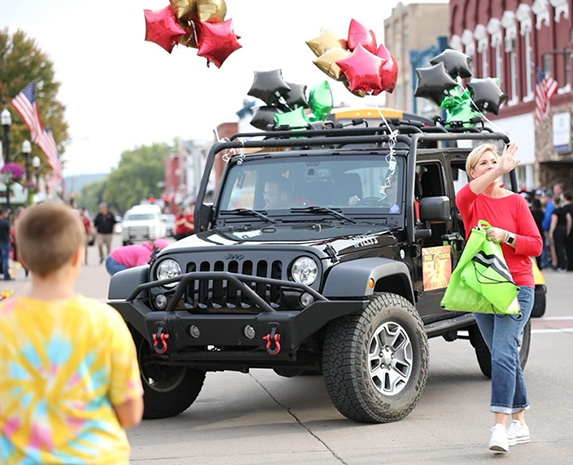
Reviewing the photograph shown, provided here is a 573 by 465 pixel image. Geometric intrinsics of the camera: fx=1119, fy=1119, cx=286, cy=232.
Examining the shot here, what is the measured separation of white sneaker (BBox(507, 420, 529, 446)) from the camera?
22.3 feet

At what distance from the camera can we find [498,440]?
6.50 meters

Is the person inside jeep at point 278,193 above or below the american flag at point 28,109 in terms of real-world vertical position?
below

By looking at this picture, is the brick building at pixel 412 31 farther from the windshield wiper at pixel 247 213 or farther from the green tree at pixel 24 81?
the windshield wiper at pixel 247 213

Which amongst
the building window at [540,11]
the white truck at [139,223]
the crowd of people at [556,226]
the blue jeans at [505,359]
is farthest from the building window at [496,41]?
the blue jeans at [505,359]

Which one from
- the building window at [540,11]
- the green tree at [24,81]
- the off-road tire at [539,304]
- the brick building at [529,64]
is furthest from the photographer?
the green tree at [24,81]

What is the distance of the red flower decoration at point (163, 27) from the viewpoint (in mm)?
9297

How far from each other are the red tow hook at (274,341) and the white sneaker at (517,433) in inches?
61.5

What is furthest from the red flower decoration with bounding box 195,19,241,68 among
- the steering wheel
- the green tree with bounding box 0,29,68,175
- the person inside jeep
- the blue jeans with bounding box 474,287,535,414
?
the green tree with bounding box 0,29,68,175

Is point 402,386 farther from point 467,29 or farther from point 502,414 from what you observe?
point 467,29

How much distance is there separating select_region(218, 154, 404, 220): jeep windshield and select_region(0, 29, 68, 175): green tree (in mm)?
50251

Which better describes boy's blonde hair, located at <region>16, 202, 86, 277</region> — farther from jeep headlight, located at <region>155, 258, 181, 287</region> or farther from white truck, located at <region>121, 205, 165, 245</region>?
white truck, located at <region>121, 205, 165, 245</region>

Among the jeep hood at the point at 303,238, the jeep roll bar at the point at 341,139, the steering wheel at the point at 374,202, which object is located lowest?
the jeep hood at the point at 303,238

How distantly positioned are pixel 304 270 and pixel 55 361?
14.2ft

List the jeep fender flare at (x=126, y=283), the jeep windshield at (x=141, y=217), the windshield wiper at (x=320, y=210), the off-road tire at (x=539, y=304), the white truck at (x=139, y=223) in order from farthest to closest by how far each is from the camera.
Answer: the jeep windshield at (x=141, y=217) → the white truck at (x=139, y=223) → the off-road tire at (x=539, y=304) → the windshield wiper at (x=320, y=210) → the jeep fender flare at (x=126, y=283)
